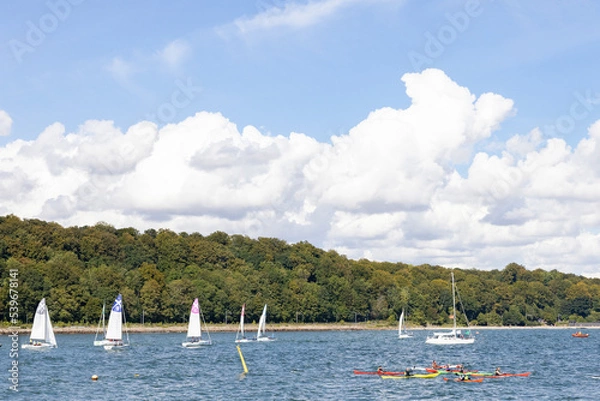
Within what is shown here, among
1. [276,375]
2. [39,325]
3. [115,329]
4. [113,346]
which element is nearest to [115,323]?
[115,329]

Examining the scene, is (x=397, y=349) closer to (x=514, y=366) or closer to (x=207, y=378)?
(x=514, y=366)

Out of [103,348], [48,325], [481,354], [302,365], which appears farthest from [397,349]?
[48,325]

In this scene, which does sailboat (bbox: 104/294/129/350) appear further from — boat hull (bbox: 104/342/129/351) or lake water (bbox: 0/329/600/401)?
lake water (bbox: 0/329/600/401)

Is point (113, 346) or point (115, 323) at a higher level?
point (115, 323)

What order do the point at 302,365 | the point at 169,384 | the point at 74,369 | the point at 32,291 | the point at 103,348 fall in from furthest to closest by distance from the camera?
the point at 32,291 < the point at 103,348 < the point at 302,365 < the point at 74,369 < the point at 169,384

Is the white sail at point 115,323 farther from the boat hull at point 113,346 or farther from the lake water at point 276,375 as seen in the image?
the lake water at point 276,375

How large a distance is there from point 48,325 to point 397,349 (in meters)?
62.7

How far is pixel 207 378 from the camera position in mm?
89438

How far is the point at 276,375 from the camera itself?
93750 millimetres

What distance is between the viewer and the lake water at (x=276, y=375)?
7634cm

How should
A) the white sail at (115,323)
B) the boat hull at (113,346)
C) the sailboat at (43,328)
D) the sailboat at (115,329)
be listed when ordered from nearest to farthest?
the sailboat at (43,328) → the sailboat at (115,329) → the white sail at (115,323) → the boat hull at (113,346)

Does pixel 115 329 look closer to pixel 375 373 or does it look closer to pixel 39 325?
pixel 39 325

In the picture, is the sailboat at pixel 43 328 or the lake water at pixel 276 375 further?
the sailboat at pixel 43 328

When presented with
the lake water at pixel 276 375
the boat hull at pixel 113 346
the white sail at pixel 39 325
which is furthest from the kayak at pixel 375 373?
the boat hull at pixel 113 346
